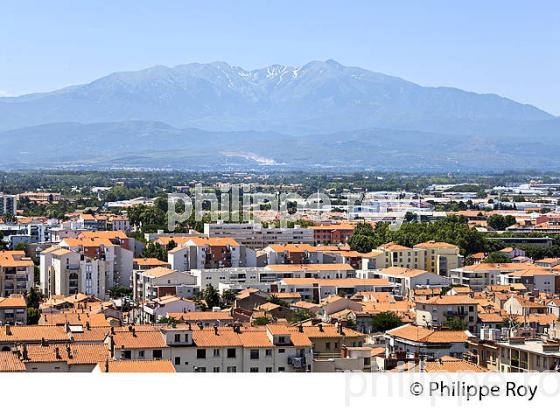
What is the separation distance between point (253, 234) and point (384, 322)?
12.2m

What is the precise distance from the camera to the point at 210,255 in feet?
64.6

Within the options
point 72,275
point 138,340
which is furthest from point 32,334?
point 72,275

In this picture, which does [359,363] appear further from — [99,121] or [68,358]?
[99,121]

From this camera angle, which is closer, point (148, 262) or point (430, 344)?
point (430, 344)

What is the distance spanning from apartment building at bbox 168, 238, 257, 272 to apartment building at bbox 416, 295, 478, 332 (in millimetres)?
7098

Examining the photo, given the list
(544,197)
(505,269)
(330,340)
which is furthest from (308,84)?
(330,340)

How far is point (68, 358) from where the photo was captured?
696cm

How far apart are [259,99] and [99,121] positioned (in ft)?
84.9

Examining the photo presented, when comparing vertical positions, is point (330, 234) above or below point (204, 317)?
below

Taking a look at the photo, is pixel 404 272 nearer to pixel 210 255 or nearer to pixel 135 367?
pixel 210 255

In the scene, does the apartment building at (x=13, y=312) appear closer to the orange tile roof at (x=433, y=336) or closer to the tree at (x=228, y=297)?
the tree at (x=228, y=297)

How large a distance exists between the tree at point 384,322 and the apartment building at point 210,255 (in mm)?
7484

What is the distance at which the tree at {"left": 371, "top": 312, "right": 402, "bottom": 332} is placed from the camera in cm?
1154

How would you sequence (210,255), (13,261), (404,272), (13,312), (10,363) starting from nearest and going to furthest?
1. (10,363)
2. (13,312)
3. (13,261)
4. (404,272)
5. (210,255)
